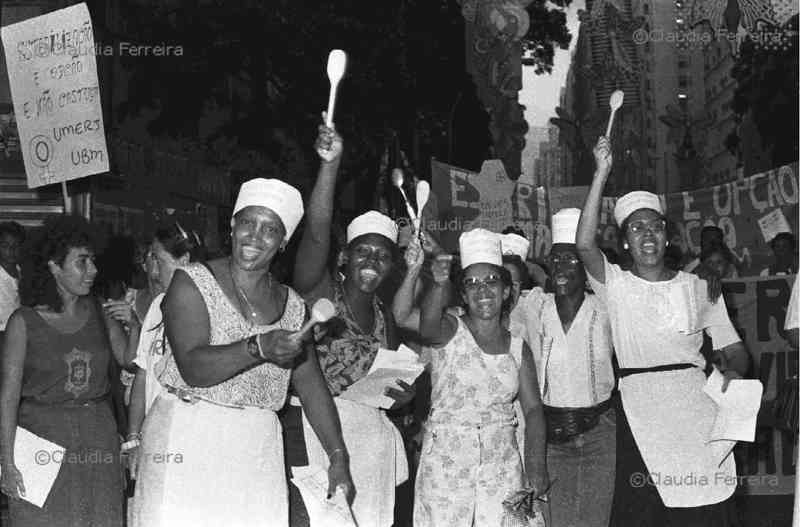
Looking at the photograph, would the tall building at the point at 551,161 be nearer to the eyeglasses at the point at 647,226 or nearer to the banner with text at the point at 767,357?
the banner with text at the point at 767,357

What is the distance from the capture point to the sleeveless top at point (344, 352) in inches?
215

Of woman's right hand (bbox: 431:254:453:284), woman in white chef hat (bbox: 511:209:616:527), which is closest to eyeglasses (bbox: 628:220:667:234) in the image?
woman in white chef hat (bbox: 511:209:616:527)

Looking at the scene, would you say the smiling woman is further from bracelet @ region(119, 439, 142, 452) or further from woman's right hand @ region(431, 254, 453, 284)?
woman's right hand @ region(431, 254, 453, 284)

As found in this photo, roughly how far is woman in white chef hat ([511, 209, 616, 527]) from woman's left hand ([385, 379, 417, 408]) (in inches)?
29.1

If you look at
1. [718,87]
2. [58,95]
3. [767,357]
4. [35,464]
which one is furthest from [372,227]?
[718,87]

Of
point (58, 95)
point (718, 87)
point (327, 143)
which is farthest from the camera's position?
point (718, 87)

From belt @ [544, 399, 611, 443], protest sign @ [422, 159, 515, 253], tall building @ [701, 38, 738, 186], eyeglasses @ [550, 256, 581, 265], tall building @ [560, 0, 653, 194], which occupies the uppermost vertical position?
tall building @ [701, 38, 738, 186]

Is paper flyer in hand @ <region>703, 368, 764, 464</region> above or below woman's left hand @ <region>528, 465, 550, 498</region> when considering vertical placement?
above

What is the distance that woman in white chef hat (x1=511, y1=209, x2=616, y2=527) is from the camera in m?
6.06

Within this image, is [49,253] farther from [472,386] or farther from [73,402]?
[472,386]

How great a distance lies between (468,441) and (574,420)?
0.83m

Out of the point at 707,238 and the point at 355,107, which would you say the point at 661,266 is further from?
the point at 355,107

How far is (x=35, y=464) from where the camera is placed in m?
5.34

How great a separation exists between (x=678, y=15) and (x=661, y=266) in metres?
4.35
